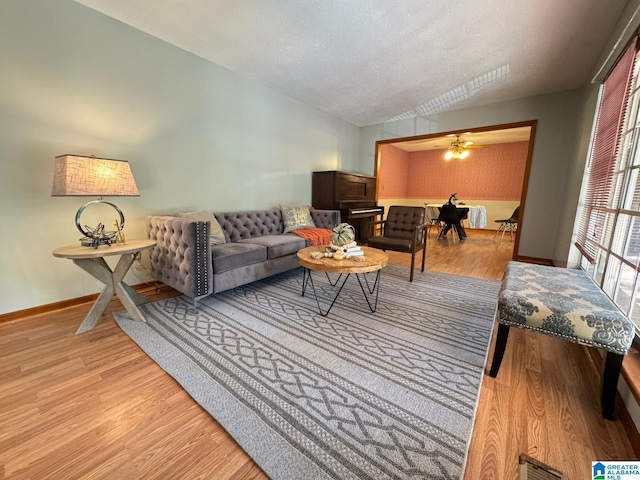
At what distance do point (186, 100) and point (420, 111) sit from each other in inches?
153

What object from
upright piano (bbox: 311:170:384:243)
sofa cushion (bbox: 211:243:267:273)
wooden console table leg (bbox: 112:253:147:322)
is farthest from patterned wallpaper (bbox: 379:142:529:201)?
wooden console table leg (bbox: 112:253:147:322)

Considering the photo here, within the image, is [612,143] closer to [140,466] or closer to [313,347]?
[313,347]

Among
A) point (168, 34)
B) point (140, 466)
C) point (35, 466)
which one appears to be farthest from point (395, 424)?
point (168, 34)

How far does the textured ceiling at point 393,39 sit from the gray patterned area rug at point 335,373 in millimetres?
2594

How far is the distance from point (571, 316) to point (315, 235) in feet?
8.73

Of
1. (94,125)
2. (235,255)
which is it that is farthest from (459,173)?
(94,125)

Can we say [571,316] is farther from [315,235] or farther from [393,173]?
[393,173]

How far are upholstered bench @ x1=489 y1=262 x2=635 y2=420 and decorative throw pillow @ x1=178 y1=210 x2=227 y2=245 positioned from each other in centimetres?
264

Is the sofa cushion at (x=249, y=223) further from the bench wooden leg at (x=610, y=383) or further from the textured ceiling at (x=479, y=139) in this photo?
the textured ceiling at (x=479, y=139)

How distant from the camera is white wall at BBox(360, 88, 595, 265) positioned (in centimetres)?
356

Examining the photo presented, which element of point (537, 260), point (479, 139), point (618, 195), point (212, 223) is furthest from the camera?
point (479, 139)

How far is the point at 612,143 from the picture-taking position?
213cm

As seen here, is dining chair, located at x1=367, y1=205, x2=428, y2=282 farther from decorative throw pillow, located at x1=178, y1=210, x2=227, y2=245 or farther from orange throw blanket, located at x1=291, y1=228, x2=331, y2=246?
decorative throw pillow, located at x1=178, y1=210, x2=227, y2=245

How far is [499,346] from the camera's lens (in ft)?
4.91
